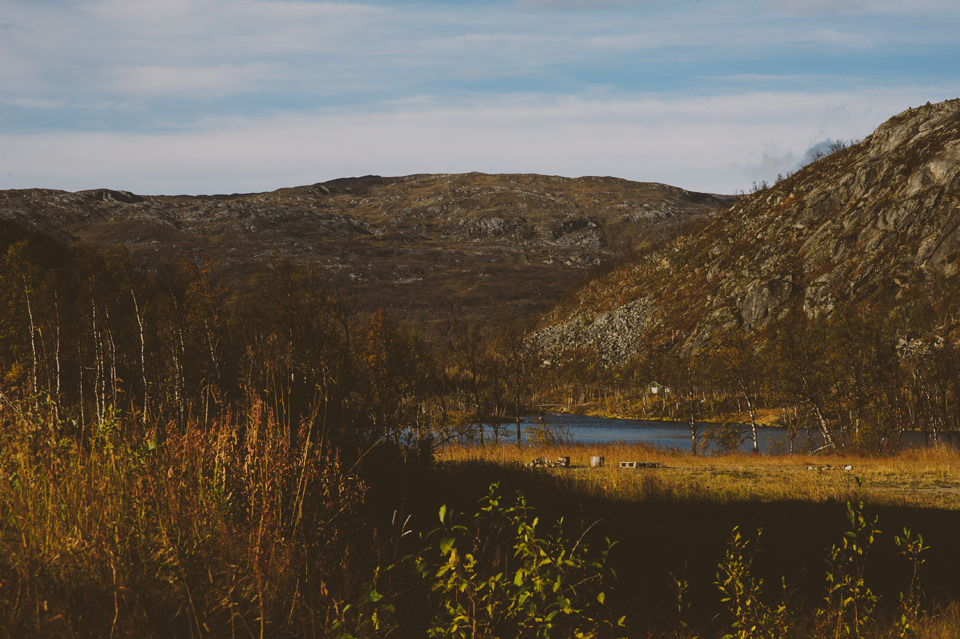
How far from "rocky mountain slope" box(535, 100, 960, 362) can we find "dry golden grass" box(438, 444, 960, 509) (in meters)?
94.6

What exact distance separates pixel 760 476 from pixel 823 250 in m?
137

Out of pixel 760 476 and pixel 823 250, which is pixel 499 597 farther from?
pixel 823 250

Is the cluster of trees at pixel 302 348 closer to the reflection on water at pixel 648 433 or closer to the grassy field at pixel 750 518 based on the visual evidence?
the reflection on water at pixel 648 433

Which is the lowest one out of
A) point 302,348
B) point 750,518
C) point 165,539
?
point 750,518

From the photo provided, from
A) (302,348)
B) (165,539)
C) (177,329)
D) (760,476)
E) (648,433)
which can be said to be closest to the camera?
(165,539)

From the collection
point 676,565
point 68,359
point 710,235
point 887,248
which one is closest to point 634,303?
point 710,235

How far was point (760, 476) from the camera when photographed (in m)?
24.8

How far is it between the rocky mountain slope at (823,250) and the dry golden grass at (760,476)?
94621 mm

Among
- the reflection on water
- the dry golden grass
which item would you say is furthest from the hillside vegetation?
the reflection on water

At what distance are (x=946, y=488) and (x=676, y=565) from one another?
14438 mm

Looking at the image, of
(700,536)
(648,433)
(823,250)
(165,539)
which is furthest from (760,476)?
(823,250)

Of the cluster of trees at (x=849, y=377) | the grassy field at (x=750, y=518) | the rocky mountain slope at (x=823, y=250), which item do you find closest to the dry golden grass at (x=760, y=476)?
the grassy field at (x=750, y=518)

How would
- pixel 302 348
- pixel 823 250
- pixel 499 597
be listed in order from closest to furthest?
pixel 499 597
pixel 302 348
pixel 823 250

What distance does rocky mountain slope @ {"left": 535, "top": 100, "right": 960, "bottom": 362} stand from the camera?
411 feet
